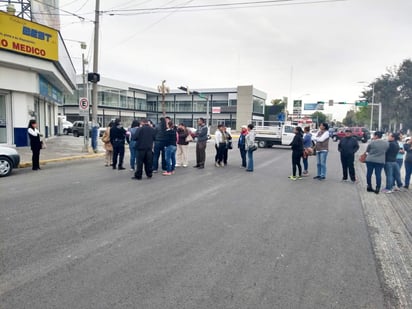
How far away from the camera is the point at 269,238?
476 cm

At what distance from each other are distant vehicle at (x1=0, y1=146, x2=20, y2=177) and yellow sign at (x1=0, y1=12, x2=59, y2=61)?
7625 mm

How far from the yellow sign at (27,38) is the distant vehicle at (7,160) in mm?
7625

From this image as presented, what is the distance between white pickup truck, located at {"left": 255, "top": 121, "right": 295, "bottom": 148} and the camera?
23.2 m

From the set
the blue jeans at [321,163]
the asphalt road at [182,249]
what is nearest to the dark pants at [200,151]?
the asphalt road at [182,249]

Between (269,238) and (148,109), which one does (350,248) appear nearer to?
(269,238)

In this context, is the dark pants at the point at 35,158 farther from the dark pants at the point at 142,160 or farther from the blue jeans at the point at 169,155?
the blue jeans at the point at 169,155

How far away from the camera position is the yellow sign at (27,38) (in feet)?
47.7

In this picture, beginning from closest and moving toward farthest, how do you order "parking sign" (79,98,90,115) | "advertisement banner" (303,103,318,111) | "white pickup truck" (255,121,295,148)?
1. "parking sign" (79,98,90,115)
2. "white pickup truck" (255,121,295,148)
3. "advertisement banner" (303,103,318,111)

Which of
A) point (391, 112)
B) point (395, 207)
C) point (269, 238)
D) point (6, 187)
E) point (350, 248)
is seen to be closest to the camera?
point (350, 248)

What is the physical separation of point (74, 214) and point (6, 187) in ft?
11.8

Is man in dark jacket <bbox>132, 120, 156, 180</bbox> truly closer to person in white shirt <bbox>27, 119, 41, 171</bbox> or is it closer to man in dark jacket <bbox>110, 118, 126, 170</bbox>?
man in dark jacket <bbox>110, 118, 126, 170</bbox>

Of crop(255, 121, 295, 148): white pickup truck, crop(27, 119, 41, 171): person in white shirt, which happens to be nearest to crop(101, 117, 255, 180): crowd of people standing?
crop(27, 119, 41, 171): person in white shirt

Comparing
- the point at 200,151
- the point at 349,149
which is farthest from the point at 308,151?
the point at 200,151

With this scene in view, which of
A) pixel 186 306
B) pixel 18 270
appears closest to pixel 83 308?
pixel 186 306
